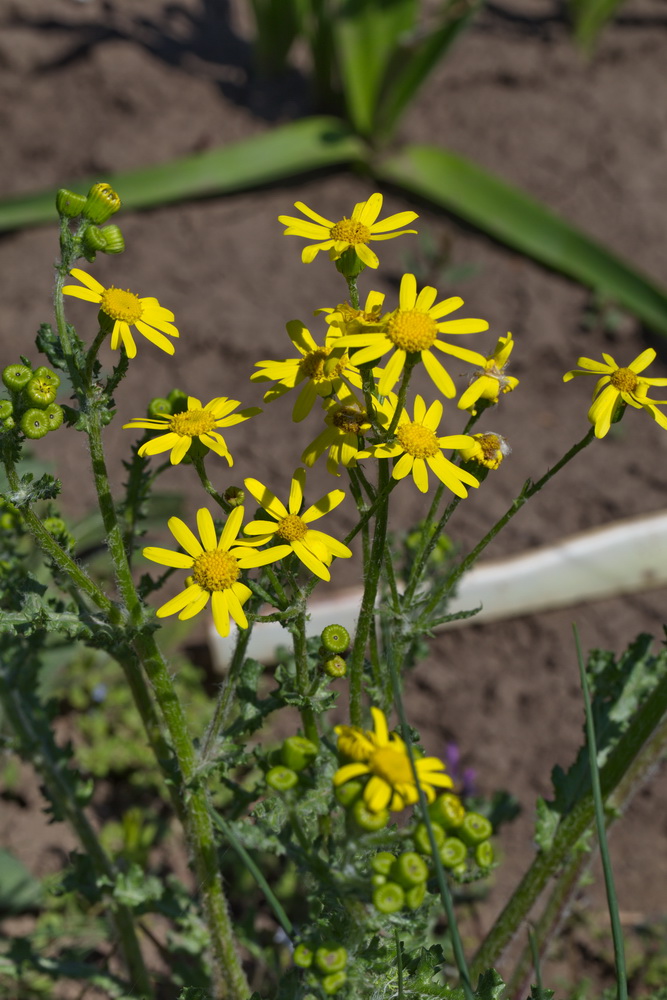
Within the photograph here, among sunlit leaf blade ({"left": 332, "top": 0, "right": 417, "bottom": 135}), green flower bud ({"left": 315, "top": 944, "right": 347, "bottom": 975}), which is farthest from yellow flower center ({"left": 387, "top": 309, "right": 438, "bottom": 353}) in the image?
sunlit leaf blade ({"left": 332, "top": 0, "right": 417, "bottom": 135})

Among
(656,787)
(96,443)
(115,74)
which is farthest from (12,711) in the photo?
(115,74)

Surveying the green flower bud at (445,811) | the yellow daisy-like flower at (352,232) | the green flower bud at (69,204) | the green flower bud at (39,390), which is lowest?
the green flower bud at (445,811)

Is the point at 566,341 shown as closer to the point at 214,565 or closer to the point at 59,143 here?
the point at 59,143

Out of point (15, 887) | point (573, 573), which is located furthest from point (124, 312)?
point (573, 573)

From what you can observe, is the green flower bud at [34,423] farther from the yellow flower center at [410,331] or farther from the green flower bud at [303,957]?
the green flower bud at [303,957]

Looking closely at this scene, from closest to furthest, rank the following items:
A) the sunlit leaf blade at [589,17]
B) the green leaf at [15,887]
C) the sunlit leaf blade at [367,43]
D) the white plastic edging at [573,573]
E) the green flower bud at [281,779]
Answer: the green flower bud at [281,779]
the green leaf at [15,887]
the white plastic edging at [573,573]
the sunlit leaf blade at [367,43]
the sunlit leaf blade at [589,17]

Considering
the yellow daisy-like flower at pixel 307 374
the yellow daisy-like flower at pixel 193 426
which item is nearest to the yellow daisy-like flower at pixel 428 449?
the yellow daisy-like flower at pixel 307 374

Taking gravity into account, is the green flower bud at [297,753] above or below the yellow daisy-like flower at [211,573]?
below
